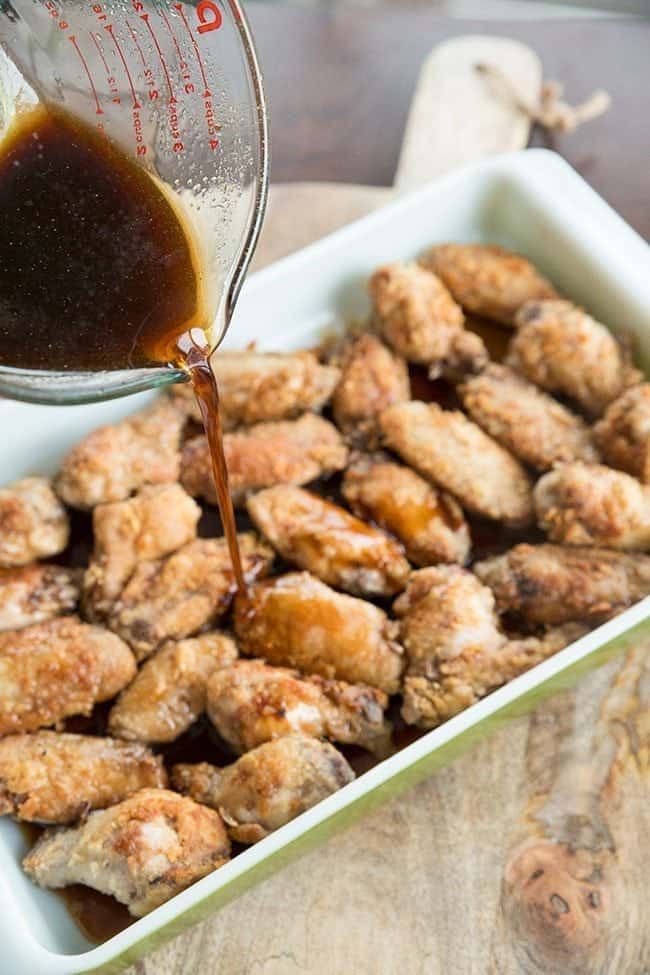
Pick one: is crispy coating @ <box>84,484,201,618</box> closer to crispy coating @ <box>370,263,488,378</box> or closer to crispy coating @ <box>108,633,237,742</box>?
crispy coating @ <box>108,633,237,742</box>

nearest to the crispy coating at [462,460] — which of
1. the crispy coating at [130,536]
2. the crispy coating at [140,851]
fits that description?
the crispy coating at [130,536]

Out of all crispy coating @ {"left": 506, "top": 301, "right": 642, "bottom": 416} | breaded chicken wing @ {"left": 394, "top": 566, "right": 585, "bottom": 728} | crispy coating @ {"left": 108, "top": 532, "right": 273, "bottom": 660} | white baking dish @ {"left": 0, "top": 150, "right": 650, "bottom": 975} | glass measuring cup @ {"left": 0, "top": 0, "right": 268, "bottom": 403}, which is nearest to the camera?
glass measuring cup @ {"left": 0, "top": 0, "right": 268, "bottom": 403}

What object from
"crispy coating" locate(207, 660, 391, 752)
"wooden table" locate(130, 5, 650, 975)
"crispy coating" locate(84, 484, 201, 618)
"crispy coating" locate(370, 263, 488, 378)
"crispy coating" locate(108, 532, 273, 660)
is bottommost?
"wooden table" locate(130, 5, 650, 975)

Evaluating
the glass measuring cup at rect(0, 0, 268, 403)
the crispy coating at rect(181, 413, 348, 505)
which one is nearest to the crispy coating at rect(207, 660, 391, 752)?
the crispy coating at rect(181, 413, 348, 505)

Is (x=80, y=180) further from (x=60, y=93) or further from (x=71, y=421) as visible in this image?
(x=71, y=421)

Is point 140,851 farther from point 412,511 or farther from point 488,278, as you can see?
point 488,278
